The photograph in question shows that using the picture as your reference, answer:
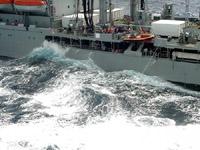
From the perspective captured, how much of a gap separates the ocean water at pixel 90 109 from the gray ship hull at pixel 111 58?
2.67 feet

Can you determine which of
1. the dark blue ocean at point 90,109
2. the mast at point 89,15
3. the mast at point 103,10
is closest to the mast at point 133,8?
the mast at point 103,10

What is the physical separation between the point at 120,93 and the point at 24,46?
1726 cm

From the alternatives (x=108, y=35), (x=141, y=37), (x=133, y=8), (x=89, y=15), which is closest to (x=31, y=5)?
A: (x=89, y=15)

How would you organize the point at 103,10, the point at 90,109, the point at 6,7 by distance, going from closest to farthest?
the point at 90,109
the point at 103,10
the point at 6,7

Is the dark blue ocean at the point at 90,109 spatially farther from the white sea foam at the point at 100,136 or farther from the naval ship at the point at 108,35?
the naval ship at the point at 108,35

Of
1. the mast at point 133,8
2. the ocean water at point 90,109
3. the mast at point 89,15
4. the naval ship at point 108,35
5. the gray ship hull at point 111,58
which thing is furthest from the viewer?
the mast at point 133,8

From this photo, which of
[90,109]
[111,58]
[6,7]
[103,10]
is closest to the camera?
[90,109]

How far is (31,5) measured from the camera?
52.6 m

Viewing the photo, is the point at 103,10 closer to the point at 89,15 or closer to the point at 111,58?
the point at 89,15

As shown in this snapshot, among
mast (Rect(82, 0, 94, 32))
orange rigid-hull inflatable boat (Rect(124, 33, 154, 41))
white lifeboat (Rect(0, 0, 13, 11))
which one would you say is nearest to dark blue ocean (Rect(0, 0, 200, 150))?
orange rigid-hull inflatable boat (Rect(124, 33, 154, 41))

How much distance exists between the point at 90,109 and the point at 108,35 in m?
12.8

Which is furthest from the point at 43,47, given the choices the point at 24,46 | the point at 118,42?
the point at 118,42

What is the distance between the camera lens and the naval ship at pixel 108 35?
44594 millimetres

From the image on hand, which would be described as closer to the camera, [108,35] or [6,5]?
[108,35]
